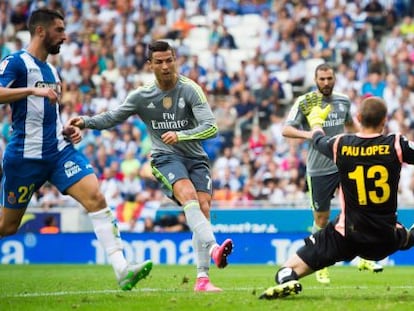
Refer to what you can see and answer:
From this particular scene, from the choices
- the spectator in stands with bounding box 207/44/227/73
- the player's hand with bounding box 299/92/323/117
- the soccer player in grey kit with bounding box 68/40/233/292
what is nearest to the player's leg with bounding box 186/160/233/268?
the soccer player in grey kit with bounding box 68/40/233/292

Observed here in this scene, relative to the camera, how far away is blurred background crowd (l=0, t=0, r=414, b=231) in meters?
24.4

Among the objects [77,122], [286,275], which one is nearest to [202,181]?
[77,122]

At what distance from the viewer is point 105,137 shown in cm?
2664

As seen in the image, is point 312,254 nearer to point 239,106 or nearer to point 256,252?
point 256,252

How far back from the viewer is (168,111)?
12281mm

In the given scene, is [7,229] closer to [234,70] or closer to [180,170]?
[180,170]

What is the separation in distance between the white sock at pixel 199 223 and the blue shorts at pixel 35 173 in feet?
4.32

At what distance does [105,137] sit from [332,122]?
12475mm

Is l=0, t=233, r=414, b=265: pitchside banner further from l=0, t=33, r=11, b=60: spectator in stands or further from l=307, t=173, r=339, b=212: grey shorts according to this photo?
l=0, t=33, r=11, b=60: spectator in stands

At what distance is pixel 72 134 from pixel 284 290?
272 centimetres

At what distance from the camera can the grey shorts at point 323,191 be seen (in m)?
14.9

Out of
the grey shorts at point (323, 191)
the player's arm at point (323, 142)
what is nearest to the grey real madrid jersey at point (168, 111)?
the player's arm at point (323, 142)

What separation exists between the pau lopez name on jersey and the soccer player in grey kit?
7.09 feet

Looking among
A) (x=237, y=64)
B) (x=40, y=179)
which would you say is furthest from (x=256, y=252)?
(x=40, y=179)
